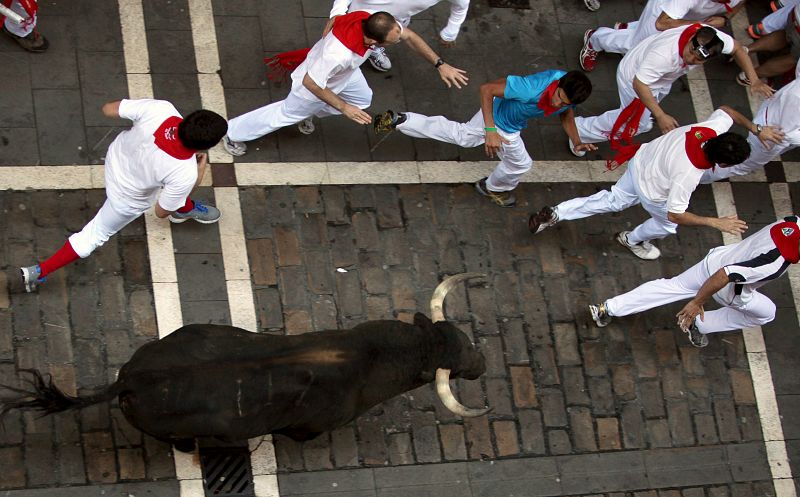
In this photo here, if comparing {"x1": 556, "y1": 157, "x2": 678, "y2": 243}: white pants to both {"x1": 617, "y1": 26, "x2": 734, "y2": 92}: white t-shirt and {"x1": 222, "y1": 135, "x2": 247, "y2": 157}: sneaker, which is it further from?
{"x1": 222, "y1": 135, "x2": 247, "y2": 157}: sneaker

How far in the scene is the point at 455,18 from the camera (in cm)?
955

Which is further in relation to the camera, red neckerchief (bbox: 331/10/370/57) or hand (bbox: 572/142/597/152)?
hand (bbox: 572/142/597/152)

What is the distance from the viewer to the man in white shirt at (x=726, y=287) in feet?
27.6

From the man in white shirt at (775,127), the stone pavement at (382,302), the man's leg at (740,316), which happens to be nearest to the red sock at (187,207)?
the stone pavement at (382,302)

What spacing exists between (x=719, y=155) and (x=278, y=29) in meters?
4.60

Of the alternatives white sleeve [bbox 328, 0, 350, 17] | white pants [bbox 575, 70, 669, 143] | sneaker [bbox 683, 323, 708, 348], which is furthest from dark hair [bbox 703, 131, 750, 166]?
white sleeve [bbox 328, 0, 350, 17]

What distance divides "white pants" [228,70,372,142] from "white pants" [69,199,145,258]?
5.06 feet

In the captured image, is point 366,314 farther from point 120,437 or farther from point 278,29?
point 278,29

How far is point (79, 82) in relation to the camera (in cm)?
932

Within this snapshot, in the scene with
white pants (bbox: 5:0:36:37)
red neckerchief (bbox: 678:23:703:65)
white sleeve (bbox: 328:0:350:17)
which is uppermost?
white sleeve (bbox: 328:0:350:17)

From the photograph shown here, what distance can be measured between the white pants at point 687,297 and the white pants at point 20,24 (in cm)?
591

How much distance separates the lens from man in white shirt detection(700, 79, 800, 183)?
962 centimetres

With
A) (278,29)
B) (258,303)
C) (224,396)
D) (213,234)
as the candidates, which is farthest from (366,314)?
(278,29)

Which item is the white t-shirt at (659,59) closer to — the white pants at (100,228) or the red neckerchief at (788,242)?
the red neckerchief at (788,242)
